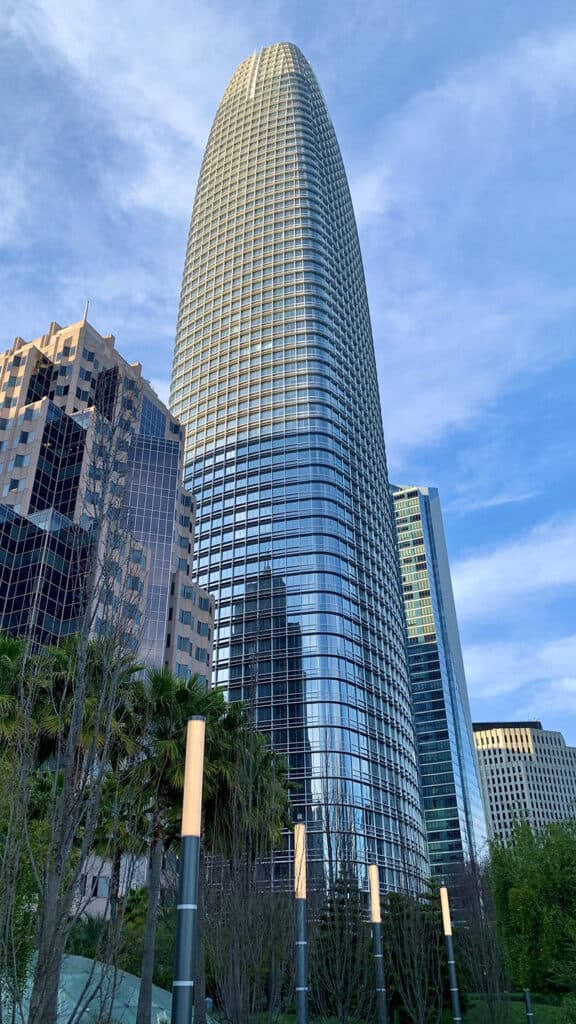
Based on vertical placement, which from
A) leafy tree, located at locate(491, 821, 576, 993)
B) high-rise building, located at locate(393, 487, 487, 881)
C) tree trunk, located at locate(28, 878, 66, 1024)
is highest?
high-rise building, located at locate(393, 487, 487, 881)

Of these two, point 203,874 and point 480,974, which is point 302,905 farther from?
point 480,974

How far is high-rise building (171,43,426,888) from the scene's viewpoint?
10169cm

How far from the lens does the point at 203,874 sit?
23375 mm

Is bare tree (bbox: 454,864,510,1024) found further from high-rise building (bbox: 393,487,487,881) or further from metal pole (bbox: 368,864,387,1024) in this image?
high-rise building (bbox: 393,487,487,881)

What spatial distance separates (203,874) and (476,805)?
184 meters

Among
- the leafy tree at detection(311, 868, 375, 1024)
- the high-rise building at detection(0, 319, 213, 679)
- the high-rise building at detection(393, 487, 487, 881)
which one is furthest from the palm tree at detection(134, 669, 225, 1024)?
the high-rise building at detection(393, 487, 487, 881)

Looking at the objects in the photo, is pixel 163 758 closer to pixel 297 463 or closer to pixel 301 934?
pixel 301 934

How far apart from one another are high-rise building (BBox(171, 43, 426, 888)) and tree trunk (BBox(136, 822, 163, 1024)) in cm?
6038

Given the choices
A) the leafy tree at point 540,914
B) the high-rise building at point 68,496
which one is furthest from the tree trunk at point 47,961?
the high-rise building at point 68,496

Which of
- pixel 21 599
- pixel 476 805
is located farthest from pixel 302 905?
pixel 476 805

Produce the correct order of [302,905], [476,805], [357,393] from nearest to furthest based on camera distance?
[302,905] < [357,393] < [476,805]

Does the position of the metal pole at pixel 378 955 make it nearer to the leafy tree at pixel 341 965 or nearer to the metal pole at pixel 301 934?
the leafy tree at pixel 341 965

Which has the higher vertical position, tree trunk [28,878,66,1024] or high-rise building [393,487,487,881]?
high-rise building [393,487,487,881]

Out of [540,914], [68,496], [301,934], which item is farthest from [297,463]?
[301,934]
